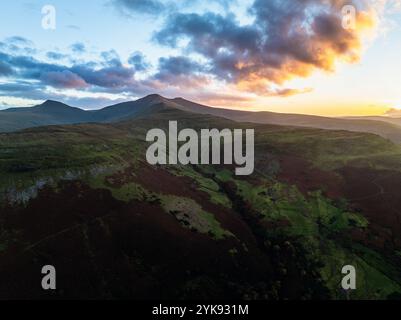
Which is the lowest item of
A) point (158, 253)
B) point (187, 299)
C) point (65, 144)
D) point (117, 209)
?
point (187, 299)

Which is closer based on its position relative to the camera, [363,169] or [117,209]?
→ [117,209]

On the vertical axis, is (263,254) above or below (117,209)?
below

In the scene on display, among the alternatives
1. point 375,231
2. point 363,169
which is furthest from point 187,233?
point 363,169

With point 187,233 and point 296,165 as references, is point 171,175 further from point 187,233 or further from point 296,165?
point 296,165

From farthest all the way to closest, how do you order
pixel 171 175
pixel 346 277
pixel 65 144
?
pixel 65 144, pixel 171 175, pixel 346 277

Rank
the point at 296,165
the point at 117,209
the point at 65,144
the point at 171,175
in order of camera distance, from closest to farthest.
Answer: the point at 117,209 → the point at 171,175 → the point at 65,144 → the point at 296,165

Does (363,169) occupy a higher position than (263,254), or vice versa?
(363,169)

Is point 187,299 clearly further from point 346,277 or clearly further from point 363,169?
point 363,169
